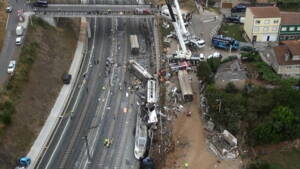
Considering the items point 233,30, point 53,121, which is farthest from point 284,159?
point 53,121

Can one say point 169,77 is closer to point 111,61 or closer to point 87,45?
point 111,61

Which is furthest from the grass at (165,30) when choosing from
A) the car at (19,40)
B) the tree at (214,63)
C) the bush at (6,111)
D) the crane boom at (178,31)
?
the bush at (6,111)

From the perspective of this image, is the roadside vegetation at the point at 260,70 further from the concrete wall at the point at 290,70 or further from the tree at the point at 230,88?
the tree at the point at 230,88

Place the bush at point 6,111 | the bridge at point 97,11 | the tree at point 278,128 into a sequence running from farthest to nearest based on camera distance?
the bridge at point 97,11 → the tree at point 278,128 → the bush at point 6,111

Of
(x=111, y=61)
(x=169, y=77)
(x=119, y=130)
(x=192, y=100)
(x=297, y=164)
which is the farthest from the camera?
(x=111, y=61)

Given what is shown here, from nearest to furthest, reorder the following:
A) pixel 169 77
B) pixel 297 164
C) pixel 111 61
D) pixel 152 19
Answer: pixel 297 164, pixel 169 77, pixel 111 61, pixel 152 19

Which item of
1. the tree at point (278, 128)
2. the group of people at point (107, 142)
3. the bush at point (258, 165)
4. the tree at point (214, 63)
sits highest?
the tree at point (214, 63)

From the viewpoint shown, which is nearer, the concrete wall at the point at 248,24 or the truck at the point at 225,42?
the truck at the point at 225,42

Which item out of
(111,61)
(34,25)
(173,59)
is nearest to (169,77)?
(173,59)

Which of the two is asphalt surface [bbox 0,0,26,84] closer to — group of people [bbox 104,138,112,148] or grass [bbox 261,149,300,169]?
group of people [bbox 104,138,112,148]
